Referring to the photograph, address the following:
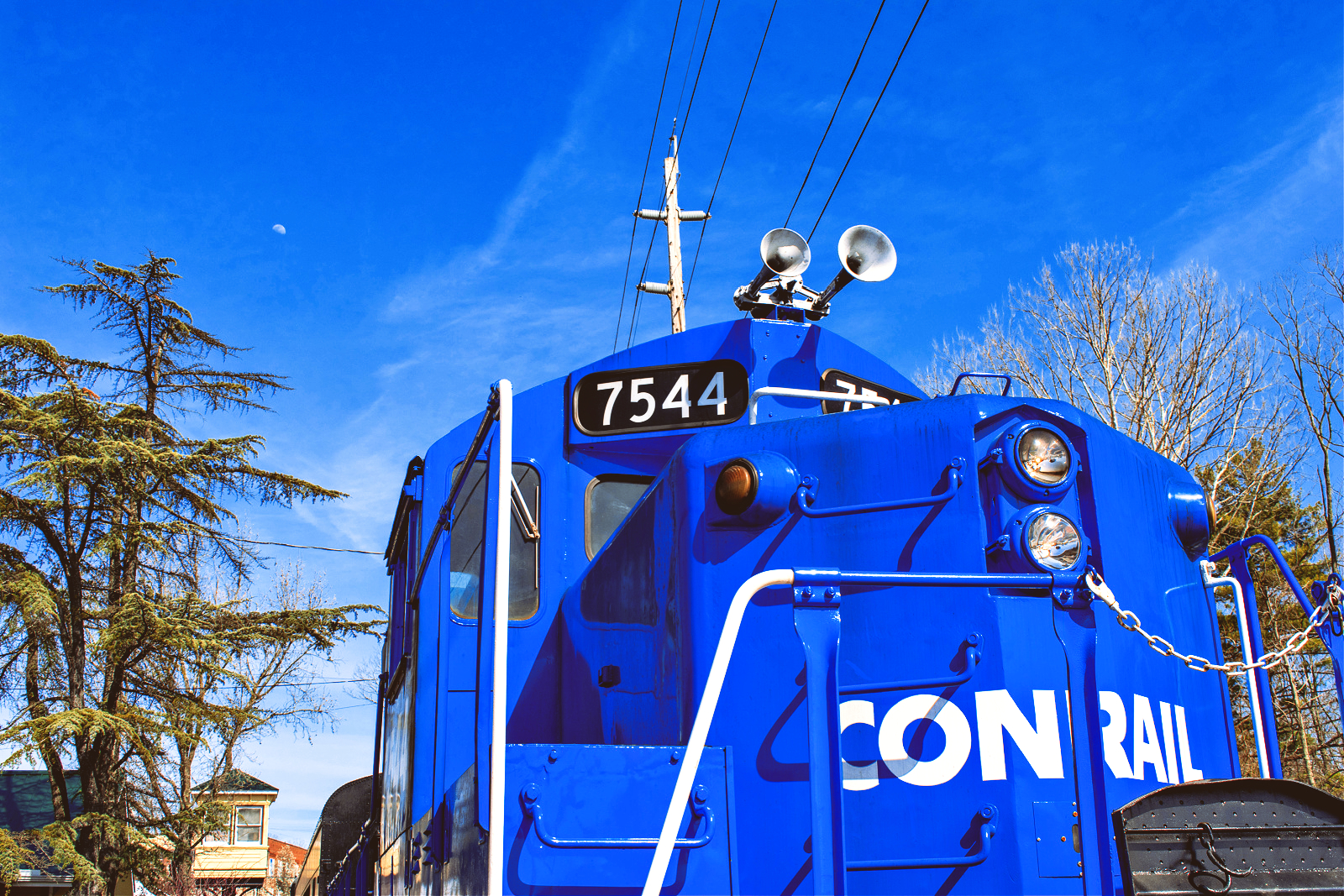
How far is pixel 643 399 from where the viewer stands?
447 cm

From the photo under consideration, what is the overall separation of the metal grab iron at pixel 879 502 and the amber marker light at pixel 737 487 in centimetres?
16

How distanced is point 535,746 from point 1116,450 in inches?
80.8

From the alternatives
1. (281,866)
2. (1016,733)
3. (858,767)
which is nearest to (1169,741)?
(1016,733)

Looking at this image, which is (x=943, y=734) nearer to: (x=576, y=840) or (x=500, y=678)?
(x=576, y=840)

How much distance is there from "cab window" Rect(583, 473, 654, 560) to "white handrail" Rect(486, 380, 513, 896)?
161 centimetres

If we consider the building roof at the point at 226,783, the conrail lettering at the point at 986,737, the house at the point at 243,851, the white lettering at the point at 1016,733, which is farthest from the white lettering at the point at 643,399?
the house at the point at 243,851

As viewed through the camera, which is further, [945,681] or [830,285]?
[830,285]

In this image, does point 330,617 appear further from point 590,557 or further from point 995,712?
point 995,712

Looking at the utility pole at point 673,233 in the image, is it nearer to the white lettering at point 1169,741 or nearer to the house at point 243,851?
the white lettering at point 1169,741

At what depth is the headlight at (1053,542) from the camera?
304 cm

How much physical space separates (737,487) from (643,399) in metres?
1.34

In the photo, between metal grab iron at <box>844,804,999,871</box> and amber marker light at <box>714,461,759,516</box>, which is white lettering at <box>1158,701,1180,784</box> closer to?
metal grab iron at <box>844,804,999,871</box>

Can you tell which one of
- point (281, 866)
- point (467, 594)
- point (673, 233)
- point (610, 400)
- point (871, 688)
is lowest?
point (281, 866)

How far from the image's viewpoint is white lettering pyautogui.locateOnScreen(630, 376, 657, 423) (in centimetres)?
446
